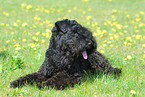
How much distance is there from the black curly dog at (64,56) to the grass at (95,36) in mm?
175

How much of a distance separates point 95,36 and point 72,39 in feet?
10.8

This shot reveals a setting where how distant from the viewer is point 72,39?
340 cm

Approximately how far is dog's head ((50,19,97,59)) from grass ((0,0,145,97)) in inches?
27.2

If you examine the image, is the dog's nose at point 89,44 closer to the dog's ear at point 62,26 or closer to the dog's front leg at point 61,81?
the dog's ear at point 62,26

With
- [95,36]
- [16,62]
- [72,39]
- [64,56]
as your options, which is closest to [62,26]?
[72,39]

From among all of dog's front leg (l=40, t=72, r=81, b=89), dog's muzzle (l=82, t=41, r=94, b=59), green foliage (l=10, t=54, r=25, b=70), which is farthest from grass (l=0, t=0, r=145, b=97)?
dog's muzzle (l=82, t=41, r=94, b=59)

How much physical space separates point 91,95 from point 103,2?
418 inches

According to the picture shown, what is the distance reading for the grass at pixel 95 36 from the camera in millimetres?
3480

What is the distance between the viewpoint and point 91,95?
333 centimetres

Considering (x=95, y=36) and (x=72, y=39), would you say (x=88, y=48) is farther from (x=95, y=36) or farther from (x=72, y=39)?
(x=95, y=36)

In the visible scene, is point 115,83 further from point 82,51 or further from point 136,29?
point 136,29

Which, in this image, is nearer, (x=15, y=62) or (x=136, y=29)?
(x=15, y=62)

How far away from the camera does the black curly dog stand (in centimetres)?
342

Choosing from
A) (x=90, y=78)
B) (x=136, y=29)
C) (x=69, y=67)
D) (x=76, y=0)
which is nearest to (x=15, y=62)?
(x=69, y=67)
